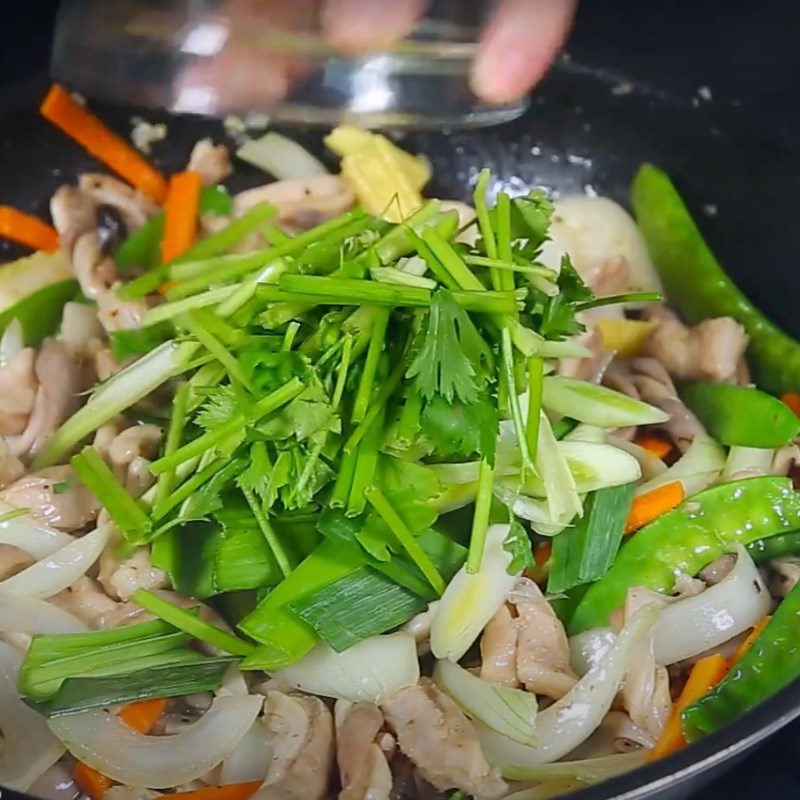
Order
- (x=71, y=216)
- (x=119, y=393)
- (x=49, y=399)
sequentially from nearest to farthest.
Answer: (x=119, y=393)
(x=49, y=399)
(x=71, y=216)

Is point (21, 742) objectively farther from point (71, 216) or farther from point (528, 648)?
Result: point (71, 216)

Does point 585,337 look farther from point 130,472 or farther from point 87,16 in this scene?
point 87,16

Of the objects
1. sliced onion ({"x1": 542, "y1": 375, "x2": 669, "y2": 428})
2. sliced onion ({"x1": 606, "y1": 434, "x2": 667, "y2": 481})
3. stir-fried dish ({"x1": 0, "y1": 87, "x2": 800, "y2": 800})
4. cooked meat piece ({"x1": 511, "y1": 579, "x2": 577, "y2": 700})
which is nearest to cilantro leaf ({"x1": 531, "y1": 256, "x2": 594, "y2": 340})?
stir-fried dish ({"x1": 0, "y1": 87, "x2": 800, "y2": 800})

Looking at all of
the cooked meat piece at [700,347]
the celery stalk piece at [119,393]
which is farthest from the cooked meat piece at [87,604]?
the cooked meat piece at [700,347]

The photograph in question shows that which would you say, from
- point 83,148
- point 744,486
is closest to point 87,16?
point 83,148

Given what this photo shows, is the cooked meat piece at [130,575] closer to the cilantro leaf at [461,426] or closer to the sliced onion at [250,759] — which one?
the sliced onion at [250,759]

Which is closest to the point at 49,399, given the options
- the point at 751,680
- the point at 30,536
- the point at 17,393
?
the point at 17,393
